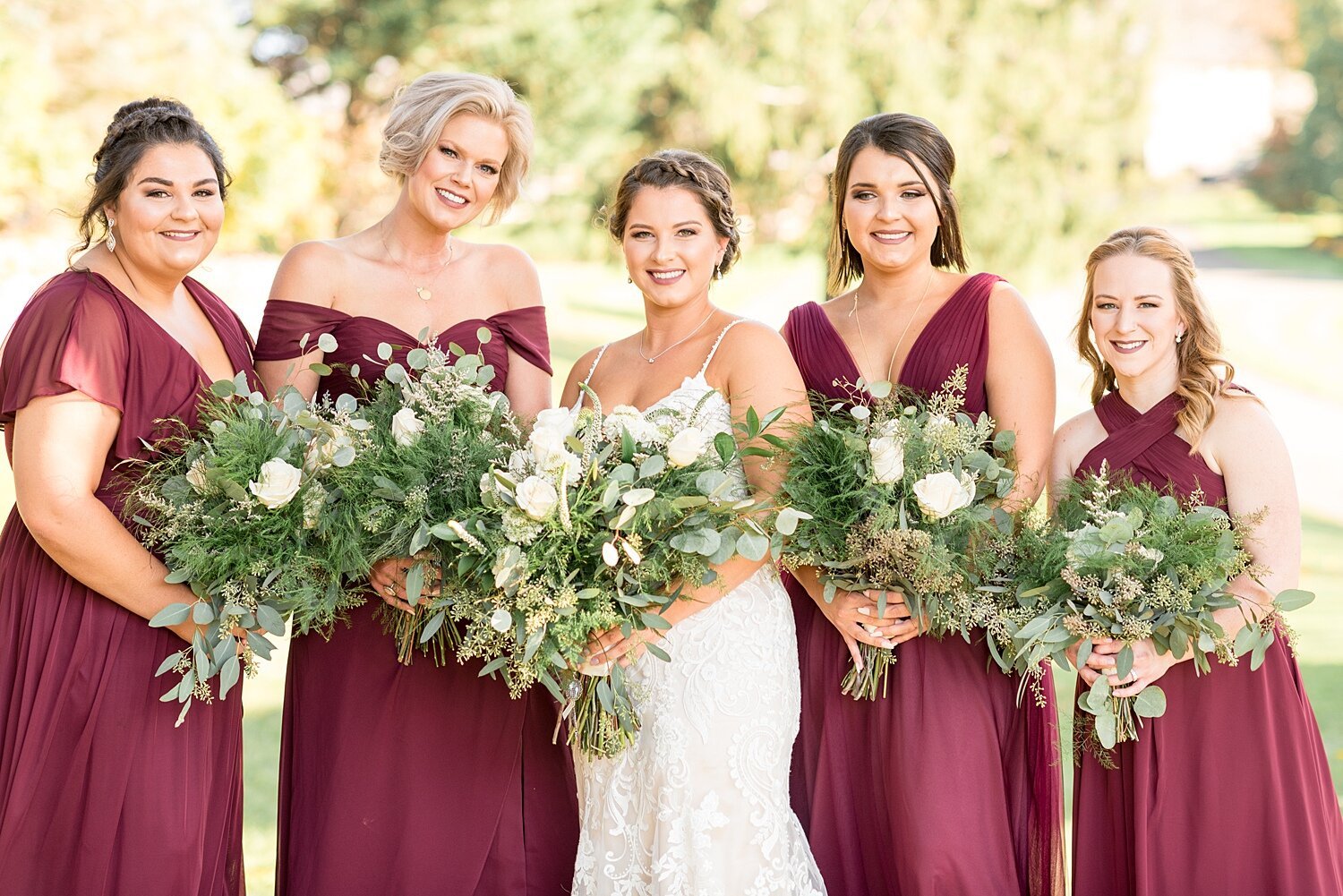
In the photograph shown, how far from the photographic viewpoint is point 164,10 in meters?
16.4

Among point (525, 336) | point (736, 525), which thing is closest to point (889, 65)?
point (525, 336)

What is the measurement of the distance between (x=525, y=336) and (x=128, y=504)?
1.47 meters

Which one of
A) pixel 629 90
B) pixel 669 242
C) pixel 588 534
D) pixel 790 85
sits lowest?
pixel 588 534

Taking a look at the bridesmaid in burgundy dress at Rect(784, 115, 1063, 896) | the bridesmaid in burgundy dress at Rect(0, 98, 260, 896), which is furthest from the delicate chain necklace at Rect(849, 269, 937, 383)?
the bridesmaid in burgundy dress at Rect(0, 98, 260, 896)

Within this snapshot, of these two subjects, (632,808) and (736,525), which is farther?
(632,808)

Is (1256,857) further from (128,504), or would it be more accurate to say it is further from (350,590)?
(128,504)

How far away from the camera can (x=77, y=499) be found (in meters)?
3.56

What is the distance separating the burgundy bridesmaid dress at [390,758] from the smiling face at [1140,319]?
2.11 m

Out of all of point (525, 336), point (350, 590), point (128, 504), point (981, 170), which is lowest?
point (350, 590)

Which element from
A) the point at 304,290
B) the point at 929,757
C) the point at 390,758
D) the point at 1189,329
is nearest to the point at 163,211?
the point at 304,290

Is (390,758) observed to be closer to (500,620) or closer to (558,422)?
(500,620)

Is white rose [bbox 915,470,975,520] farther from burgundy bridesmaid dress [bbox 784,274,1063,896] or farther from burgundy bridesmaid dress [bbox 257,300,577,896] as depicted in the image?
burgundy bridesmaid dress [bbox 257,300,577,896]

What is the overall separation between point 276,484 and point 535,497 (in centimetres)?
74

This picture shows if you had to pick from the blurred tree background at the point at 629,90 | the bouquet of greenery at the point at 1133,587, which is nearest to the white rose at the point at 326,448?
the bouquet of greenery at the point at 1133,587
